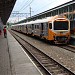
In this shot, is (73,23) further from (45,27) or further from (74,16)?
(45,27)

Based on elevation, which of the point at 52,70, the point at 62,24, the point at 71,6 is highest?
the point at 71,6

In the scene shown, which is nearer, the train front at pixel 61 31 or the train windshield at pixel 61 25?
the train front at pixel 61 31

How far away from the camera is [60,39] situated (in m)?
26.6

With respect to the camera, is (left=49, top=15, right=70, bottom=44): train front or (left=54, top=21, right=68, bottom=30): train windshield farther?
(left=54, top=21, right=68, bottom=30): train windshield

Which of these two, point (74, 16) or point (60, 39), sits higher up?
point (74, 16)

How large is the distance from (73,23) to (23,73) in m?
20.1

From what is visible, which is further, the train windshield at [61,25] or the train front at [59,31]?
the train windshield at [61,25]

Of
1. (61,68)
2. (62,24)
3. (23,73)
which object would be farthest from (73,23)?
(23,73)

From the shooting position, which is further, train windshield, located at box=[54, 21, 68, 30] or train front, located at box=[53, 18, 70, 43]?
train windshield, located at box=[54, 21, 68, 30]

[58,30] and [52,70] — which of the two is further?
[58,30]

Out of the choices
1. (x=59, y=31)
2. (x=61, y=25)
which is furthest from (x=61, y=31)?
(x=61, y=25)

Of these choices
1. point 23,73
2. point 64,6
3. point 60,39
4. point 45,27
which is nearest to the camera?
point 23,73

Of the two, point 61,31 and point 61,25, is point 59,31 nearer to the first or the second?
point 61,31

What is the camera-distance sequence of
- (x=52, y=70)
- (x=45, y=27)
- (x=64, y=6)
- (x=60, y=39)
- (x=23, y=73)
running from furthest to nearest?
1. (x=64, y=6)
2. (x=45, y=27)
3. (x=60, y=39)
4. (x=52, y=70)
5. (x=23, y=73)
